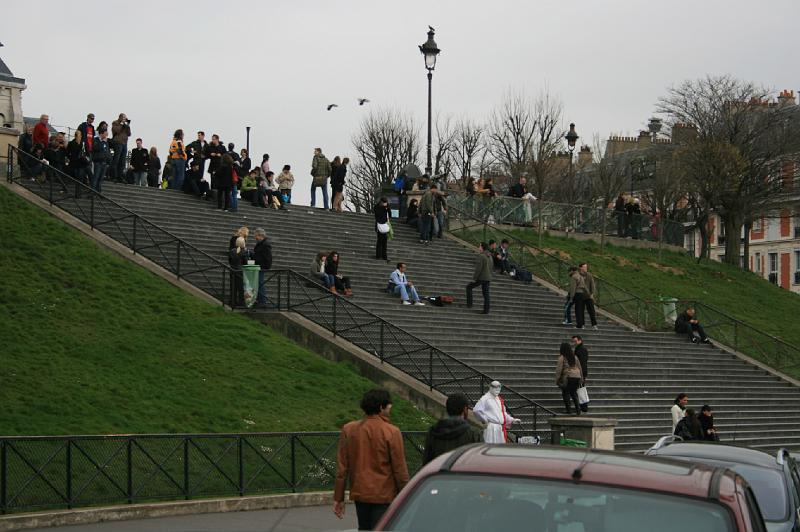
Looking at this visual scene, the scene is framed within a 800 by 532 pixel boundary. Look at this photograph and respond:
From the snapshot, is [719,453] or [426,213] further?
[426,213]

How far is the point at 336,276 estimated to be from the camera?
30.6m

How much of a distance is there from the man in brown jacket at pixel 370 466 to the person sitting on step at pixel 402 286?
21.1 meters

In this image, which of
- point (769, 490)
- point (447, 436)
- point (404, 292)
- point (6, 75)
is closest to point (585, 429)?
point (769, 490)

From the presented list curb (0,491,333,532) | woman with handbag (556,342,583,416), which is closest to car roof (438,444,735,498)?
curb (0,491,333,532)

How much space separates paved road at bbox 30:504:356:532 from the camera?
622 inches

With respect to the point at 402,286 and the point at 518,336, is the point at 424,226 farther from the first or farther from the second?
the point at 518,336

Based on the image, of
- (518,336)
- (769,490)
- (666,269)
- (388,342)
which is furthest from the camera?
(666,269)

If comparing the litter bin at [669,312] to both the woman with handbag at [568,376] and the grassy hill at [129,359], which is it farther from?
the grassy hill at [129,359]

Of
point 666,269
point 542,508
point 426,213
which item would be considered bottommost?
point 666,269

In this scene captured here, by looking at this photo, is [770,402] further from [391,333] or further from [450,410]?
[450,410]

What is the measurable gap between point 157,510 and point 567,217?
106 ft

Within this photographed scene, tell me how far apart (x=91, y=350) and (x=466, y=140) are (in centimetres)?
6384

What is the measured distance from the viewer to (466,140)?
282ft

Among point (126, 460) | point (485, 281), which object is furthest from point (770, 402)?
point (126, 460)
